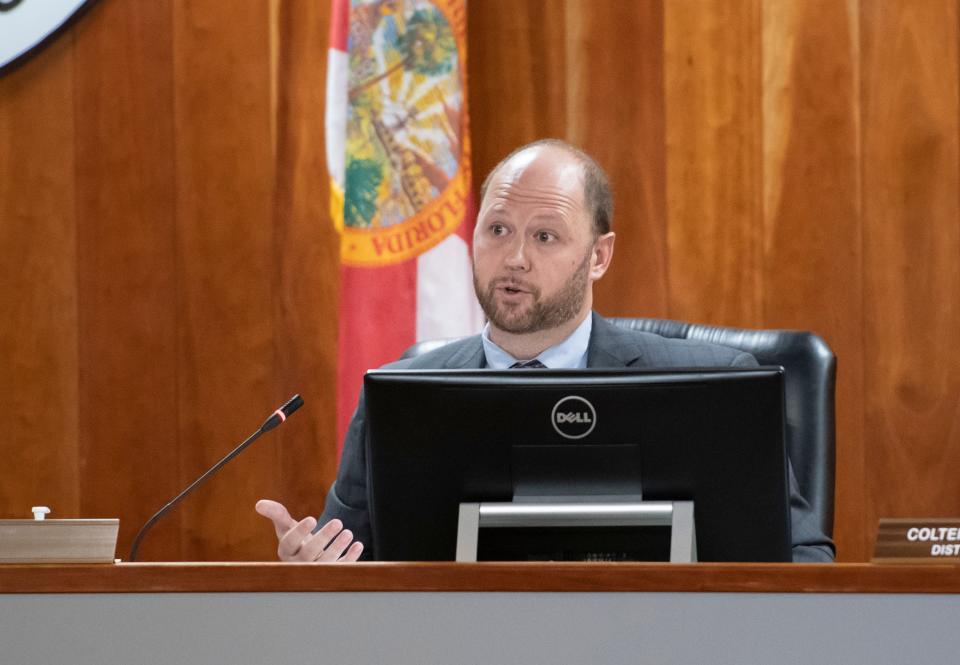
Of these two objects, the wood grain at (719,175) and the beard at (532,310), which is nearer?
the beard at (532,310)

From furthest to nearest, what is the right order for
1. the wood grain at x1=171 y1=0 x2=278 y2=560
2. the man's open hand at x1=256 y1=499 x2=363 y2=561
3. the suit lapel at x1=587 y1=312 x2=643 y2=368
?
the wood grain at x1=171 y1=0 x2=278 y2=560, the suit lapel at x1=587 y1=312 x2=643 y2=368, the man's open hand at x1=256 y1=499 x2=363 y2=561

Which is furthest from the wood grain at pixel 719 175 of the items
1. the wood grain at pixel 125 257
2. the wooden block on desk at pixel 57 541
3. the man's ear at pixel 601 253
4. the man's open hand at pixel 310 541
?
the wooden block on desk at pixel 57 541

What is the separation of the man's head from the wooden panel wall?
598 millimetres

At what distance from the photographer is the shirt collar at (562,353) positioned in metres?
2.14

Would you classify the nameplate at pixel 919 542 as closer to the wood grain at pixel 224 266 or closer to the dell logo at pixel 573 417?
the dell logo at pixel 573 417

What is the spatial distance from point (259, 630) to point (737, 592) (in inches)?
16.2

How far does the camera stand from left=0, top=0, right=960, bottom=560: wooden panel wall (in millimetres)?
2707

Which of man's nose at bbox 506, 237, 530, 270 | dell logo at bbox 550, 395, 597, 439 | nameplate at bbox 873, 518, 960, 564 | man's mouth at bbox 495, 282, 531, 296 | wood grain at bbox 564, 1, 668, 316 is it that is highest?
wood grain at bbox 564, 1, 668, 316

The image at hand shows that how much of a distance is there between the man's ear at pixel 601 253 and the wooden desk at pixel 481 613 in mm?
1284

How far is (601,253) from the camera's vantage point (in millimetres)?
2279

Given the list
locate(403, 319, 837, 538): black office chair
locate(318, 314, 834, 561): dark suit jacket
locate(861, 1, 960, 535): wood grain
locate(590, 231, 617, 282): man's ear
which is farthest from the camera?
locate(861, 1, 960, 535): wood grain

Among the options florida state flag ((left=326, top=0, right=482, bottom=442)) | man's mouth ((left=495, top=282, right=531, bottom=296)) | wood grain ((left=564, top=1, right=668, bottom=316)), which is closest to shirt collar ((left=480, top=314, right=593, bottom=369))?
man's mouth ((left=495, top=282, right=531, bottom=296))

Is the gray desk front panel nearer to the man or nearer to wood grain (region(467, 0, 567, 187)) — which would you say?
the man

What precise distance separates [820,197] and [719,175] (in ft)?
0.77
